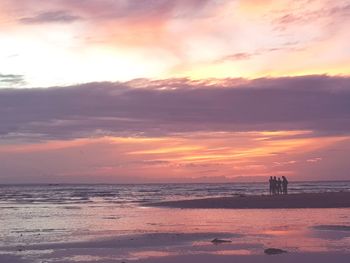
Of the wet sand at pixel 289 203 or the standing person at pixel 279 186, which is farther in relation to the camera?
the standing person at pixel 279 186

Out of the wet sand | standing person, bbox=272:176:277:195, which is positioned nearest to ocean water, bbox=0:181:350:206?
the wet sand

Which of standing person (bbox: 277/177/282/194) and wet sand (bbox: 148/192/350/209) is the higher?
standing person (bbox: 277/177/282/194)

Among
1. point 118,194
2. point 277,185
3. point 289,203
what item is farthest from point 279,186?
point 118,194

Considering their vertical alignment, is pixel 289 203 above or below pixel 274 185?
below

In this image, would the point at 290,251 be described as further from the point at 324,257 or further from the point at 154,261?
the point at 154,261

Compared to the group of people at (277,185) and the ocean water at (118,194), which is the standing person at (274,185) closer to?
the group of people at (277,185)

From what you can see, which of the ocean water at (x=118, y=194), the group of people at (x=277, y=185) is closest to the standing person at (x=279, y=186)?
the group of people at (x=277, y=185)

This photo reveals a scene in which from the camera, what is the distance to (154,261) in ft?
50.5

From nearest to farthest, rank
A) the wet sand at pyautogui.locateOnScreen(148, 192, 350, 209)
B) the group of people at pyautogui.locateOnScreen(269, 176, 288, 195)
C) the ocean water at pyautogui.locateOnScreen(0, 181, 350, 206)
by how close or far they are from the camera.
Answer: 1. the wet sand at pyautogui.locateOnScreen(148, 192, 350, 209)
2. the group of people at pyautogui.locateOnScreen(269, 176, 288, 195)
3. the ocean water at pyautogui.locateOnScreen(0, 181, 350, 206)

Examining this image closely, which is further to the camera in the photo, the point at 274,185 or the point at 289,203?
the point at 274,185

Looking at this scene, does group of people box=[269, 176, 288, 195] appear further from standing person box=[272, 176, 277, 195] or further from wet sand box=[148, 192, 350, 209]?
wet sand box=[148, 192, 350, 209]

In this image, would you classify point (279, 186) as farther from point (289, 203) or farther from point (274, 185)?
point (289, 203)

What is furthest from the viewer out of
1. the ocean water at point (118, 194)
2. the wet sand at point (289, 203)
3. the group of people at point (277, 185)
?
the ocean water at point (118, 194)

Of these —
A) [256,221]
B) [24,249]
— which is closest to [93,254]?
[24,249]
